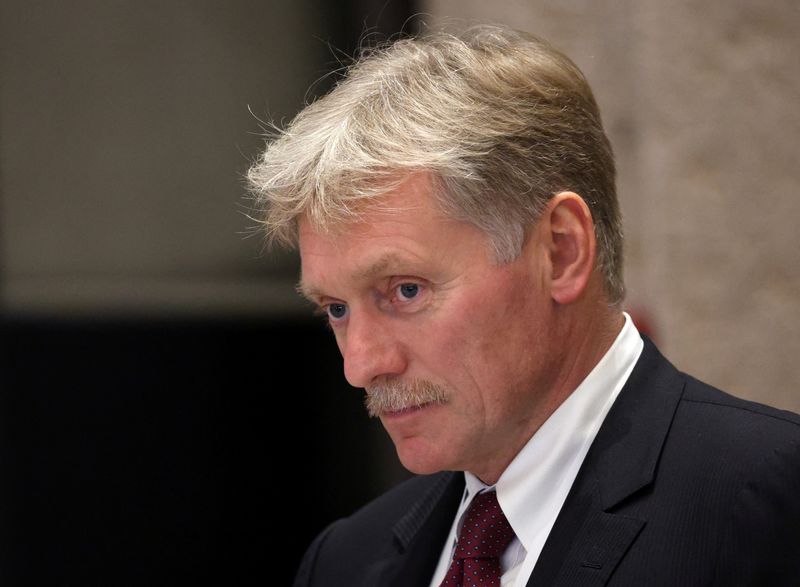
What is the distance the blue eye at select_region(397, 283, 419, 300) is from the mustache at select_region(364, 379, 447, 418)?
150 millimetres

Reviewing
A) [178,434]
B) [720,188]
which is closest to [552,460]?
[720,188]

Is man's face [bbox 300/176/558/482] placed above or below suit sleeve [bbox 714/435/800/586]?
above

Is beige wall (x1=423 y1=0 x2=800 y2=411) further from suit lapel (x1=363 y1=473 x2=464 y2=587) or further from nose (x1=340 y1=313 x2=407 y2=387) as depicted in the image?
nose (x1=340 y1=313 x2=407 y2=387)

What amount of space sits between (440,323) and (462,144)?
0.32m

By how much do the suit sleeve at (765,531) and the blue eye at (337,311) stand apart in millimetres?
780

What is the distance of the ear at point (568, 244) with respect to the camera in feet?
6.79

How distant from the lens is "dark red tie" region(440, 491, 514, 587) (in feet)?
6.84

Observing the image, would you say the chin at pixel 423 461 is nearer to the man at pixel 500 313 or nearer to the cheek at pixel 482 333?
the man at pixel 500 313

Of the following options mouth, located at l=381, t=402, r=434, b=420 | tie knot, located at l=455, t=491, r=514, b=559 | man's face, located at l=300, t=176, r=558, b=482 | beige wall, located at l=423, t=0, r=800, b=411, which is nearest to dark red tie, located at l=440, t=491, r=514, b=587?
tie knot, located at l=455, t=491, r=514, b=559

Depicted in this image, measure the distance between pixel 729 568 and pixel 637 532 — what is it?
16cm

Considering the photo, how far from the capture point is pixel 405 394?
204 centimetres

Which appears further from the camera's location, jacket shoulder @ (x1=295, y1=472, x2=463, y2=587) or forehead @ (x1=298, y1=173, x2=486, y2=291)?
jacket shoulder @ (x1=295, y1=472, x2=463, y2=587)

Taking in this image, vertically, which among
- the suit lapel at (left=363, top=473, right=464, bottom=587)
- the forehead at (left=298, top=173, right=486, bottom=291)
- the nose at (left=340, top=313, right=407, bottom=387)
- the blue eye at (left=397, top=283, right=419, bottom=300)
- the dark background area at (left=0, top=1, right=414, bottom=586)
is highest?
the forehead at (left=298, top=173, right=486, bottom=291)

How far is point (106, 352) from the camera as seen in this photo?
139 inches
